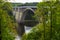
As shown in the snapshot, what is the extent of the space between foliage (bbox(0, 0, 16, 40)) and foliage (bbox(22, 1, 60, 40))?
35cm

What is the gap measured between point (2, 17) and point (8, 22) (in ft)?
0.38

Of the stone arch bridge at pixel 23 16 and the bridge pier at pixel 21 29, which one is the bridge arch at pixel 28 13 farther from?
the bridge pier at pixel 21 29

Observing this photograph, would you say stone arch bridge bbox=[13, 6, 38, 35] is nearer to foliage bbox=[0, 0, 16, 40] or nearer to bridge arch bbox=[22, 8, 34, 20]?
bridge arch bbox=[22, 8, 34, 20]

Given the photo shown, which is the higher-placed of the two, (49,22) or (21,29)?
(49,22)

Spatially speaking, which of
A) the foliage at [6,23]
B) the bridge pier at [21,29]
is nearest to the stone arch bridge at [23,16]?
the bridge pier at [21,29]

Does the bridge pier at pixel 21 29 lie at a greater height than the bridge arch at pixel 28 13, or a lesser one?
lesser

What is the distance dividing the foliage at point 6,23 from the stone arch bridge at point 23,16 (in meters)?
0.30

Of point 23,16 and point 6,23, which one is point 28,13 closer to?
point 23,16

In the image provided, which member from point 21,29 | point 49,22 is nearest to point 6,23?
point 21,29

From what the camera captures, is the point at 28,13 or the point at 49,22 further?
the point at 28,13

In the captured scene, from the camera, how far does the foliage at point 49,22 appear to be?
81.8 inches

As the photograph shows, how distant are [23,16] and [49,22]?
592 millimetres

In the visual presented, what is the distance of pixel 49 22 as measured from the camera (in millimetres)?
2115

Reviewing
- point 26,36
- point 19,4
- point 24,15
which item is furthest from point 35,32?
point 19,4
